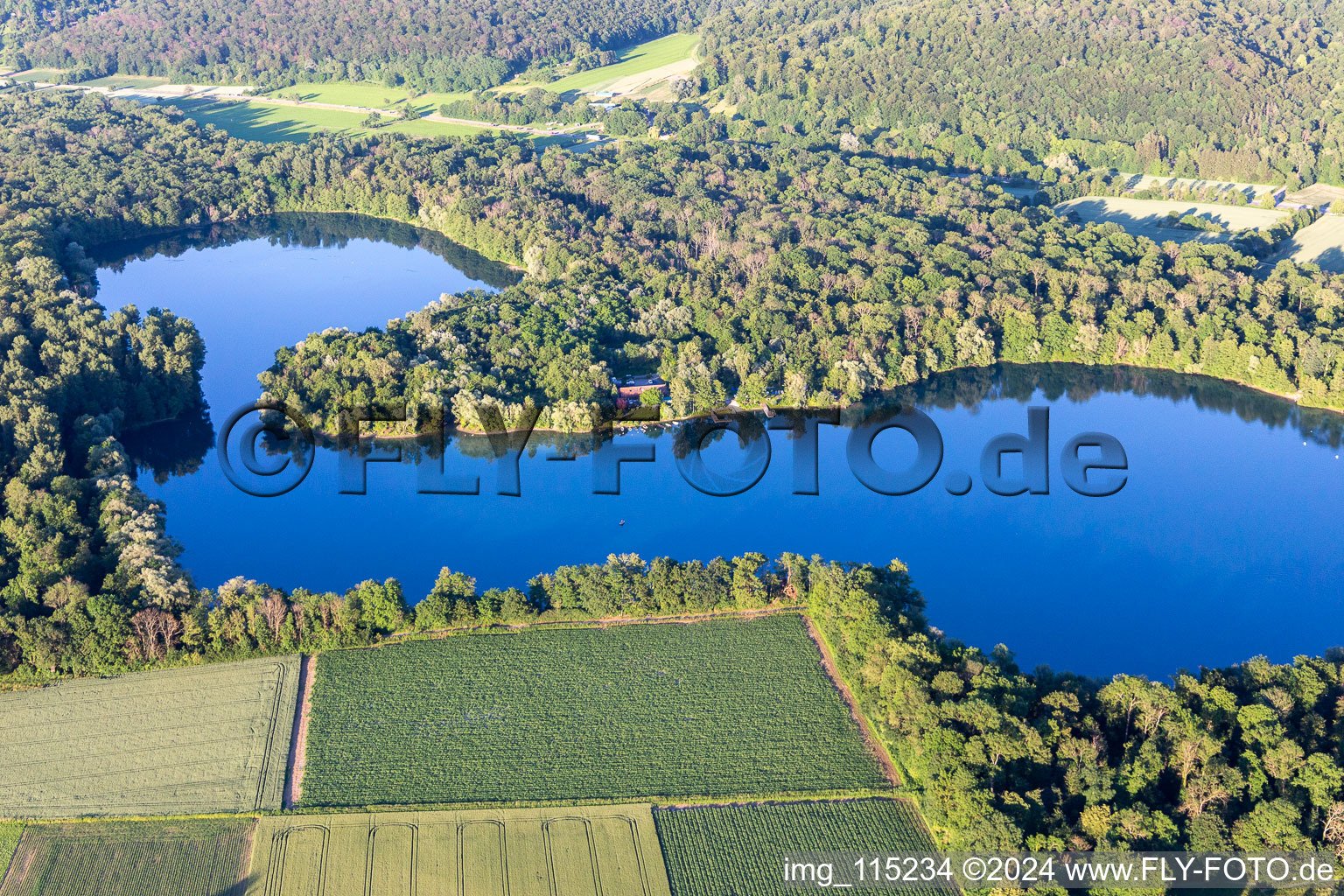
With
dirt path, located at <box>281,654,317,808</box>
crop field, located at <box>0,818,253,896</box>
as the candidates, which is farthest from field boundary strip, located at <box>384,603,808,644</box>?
crop field, located at <box>0,818,253,896</box>

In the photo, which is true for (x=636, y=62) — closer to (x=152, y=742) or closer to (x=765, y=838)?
(x=152, y=742)

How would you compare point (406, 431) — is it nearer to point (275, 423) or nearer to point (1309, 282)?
point (275, 423)

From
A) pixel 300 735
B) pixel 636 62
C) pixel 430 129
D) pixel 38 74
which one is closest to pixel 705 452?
pixel 300 735

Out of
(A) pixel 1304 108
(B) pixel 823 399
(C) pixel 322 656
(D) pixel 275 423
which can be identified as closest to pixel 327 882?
(C) pixel 322 656

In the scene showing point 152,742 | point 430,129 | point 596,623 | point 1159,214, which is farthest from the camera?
point 430,129

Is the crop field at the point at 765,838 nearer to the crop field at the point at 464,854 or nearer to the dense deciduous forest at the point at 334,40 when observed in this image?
the crop field at the point at 464,854

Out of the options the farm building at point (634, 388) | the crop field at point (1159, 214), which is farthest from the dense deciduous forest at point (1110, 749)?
the crop field at point (1159, 214)
